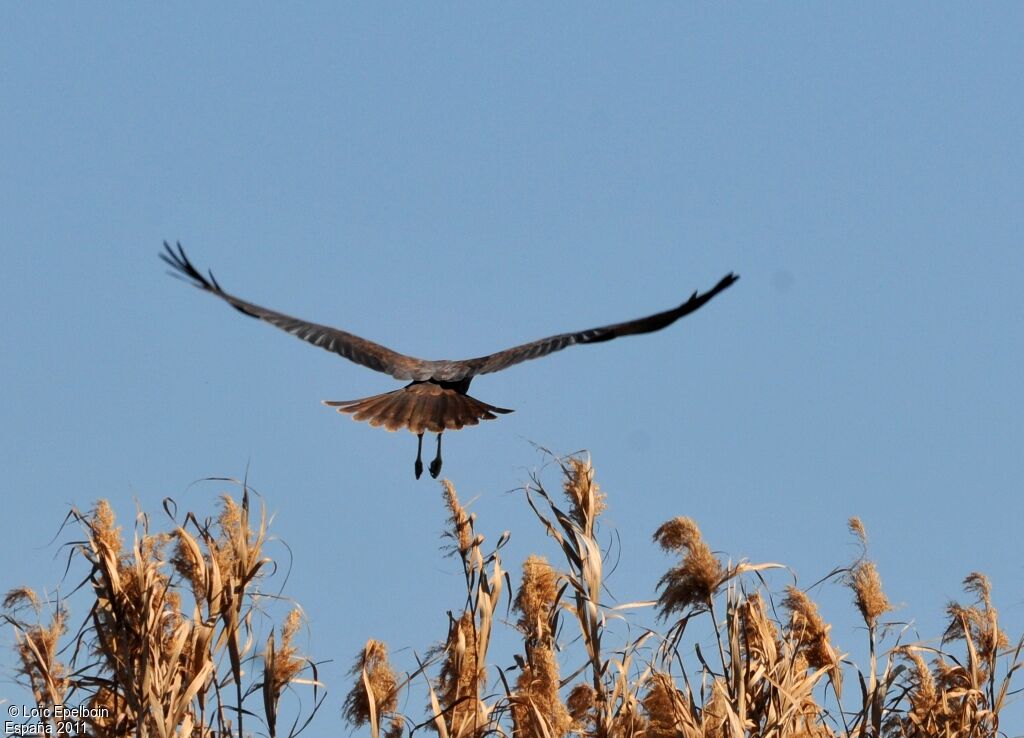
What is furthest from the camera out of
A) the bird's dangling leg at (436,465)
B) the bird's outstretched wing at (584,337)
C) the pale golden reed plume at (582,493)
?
the bird's dangling leg at (436,465)

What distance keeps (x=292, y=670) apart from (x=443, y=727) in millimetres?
636

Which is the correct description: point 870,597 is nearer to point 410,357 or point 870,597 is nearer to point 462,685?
point 462,685

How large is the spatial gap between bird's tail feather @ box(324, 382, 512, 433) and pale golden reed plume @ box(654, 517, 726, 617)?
233 centimetres

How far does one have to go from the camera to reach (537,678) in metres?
5.53

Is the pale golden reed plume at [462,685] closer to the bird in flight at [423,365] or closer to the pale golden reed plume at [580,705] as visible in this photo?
the pale golden reed plume at [580,705]

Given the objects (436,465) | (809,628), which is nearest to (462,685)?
(809,628)

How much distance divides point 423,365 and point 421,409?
1143mm

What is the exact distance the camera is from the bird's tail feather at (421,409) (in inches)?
317

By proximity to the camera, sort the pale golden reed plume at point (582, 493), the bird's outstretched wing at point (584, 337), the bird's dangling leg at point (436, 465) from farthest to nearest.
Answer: the bird's dangling leg at point (436, 465), the bird's outstretched wing at point (584, 337), the pale golden reed plume at point (582, 493)

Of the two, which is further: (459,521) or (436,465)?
(436,465)

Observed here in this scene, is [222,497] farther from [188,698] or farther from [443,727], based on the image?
[443,727]

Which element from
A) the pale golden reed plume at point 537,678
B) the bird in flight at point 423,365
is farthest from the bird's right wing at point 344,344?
the pale golden reed plume at point 537,678

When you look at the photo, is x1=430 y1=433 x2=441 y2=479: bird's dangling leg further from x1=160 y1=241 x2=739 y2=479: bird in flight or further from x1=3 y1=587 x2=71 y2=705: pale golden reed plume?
x1=3 y1=587 x2=71 y2=705: pale golden reed plume

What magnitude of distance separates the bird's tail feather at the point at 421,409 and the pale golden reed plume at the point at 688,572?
91.9 inches
